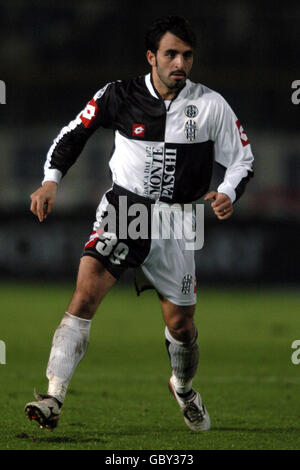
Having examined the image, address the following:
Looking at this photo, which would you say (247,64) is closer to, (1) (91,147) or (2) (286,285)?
(1) (91,147)

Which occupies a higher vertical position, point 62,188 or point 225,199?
point 225,199

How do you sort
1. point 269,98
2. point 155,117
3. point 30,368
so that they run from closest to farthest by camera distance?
1. point 155,117
2. point 30,368
3. point 269,98

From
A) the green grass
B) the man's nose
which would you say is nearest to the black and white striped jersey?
the man's nose

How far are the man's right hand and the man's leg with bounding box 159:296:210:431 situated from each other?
94 centimetres

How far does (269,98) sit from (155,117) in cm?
2293

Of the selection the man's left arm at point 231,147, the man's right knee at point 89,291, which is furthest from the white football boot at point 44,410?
the man's left arm at point 231,147

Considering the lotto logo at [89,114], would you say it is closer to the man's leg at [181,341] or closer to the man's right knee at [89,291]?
the man's right knee at [89,291]

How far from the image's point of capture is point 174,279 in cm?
643

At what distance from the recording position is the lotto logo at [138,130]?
6375mm

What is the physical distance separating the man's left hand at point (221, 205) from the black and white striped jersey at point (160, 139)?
35cm

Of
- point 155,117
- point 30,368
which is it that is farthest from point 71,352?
point 30,368

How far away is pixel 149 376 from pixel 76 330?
3.36 m
